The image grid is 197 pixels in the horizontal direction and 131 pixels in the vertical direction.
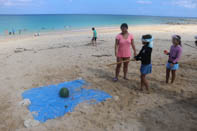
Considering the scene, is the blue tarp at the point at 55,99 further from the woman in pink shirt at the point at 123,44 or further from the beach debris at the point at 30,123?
the woman in pink shirt at the point at 123,44

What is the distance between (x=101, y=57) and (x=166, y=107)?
14.5 ft

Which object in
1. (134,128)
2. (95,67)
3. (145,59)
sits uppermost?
(145,59)

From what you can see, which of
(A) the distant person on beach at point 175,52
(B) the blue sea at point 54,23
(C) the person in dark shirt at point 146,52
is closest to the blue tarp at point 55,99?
(C) the person in dark shirt at point 146,52

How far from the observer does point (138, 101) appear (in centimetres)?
375

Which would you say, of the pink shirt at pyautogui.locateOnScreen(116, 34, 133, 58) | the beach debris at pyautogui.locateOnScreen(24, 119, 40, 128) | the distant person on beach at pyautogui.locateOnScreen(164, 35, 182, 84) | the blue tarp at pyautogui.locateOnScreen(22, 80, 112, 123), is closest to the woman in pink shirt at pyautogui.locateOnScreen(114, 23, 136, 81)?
the pink shirt at pyautogui.locateOnScreen(116, 34, 133, 58)

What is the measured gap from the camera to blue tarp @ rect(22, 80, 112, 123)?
3334mm

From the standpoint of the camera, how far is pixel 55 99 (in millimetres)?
3854

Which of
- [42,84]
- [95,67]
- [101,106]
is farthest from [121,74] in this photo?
[42,84]

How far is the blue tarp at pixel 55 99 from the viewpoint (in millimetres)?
3334

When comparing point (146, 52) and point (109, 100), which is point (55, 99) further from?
point (146, 52)

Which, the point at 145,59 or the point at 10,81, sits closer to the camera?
the point at 145,59

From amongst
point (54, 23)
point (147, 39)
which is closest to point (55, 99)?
point (147, 39)

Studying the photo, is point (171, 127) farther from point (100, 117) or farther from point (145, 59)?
point (145, 59)

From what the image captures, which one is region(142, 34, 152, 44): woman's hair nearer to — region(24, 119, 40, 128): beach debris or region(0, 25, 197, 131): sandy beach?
region(0, 25, 197, 131): sandy beach
